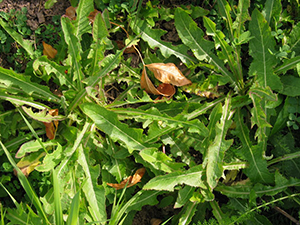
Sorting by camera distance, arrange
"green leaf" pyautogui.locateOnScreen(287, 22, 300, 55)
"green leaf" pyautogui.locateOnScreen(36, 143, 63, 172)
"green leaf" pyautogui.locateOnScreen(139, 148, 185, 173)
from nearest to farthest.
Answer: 1. "green leaf" pyautogui.locateOnScreen(36, 143, 63, 172)
2. "green leaf" pyautogui.locateOnScreen(139, 148, 185, 173)
3. "green leaf" pyautogui.locateOnScreen(287, 22, 300, 55)

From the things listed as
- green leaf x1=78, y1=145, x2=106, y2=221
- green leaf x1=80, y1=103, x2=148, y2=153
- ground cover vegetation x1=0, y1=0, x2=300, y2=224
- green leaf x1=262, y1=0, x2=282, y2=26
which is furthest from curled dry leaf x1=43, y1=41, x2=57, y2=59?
green leaf x1=262, y1=0, x2=282, y2=26

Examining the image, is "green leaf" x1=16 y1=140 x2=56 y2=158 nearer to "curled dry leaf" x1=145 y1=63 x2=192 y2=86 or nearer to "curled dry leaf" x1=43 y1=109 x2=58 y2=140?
"curled dry leaf" x1=43 y1=109 x2=58 y2=140

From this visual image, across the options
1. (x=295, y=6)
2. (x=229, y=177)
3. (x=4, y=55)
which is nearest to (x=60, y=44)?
(x=4, y=55)

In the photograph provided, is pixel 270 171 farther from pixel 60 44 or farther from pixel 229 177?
pixel 60 44

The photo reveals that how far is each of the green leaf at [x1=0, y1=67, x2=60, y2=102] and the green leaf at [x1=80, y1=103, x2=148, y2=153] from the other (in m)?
0.32

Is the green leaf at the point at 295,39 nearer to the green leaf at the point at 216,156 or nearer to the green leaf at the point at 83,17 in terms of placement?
the green leaf at the point at 216,156

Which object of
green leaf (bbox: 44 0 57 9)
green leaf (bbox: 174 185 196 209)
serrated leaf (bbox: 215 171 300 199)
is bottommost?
serrated leaf (bbox: 215 171 300 199)

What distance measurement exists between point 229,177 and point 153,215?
2.14 feet

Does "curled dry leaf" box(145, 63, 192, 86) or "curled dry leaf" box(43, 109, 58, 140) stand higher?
"curled dry leaf" box(145, 63, 192, 86)

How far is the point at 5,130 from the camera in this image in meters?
2.22

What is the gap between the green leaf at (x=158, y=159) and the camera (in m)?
2.01

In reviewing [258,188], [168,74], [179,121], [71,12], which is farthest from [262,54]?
[71,12]

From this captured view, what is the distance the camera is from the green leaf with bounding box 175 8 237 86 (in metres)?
2.20

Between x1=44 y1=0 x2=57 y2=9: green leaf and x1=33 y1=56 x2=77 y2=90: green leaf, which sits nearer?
x1=33 y1=56 x2=77 y2=90: green leaf
